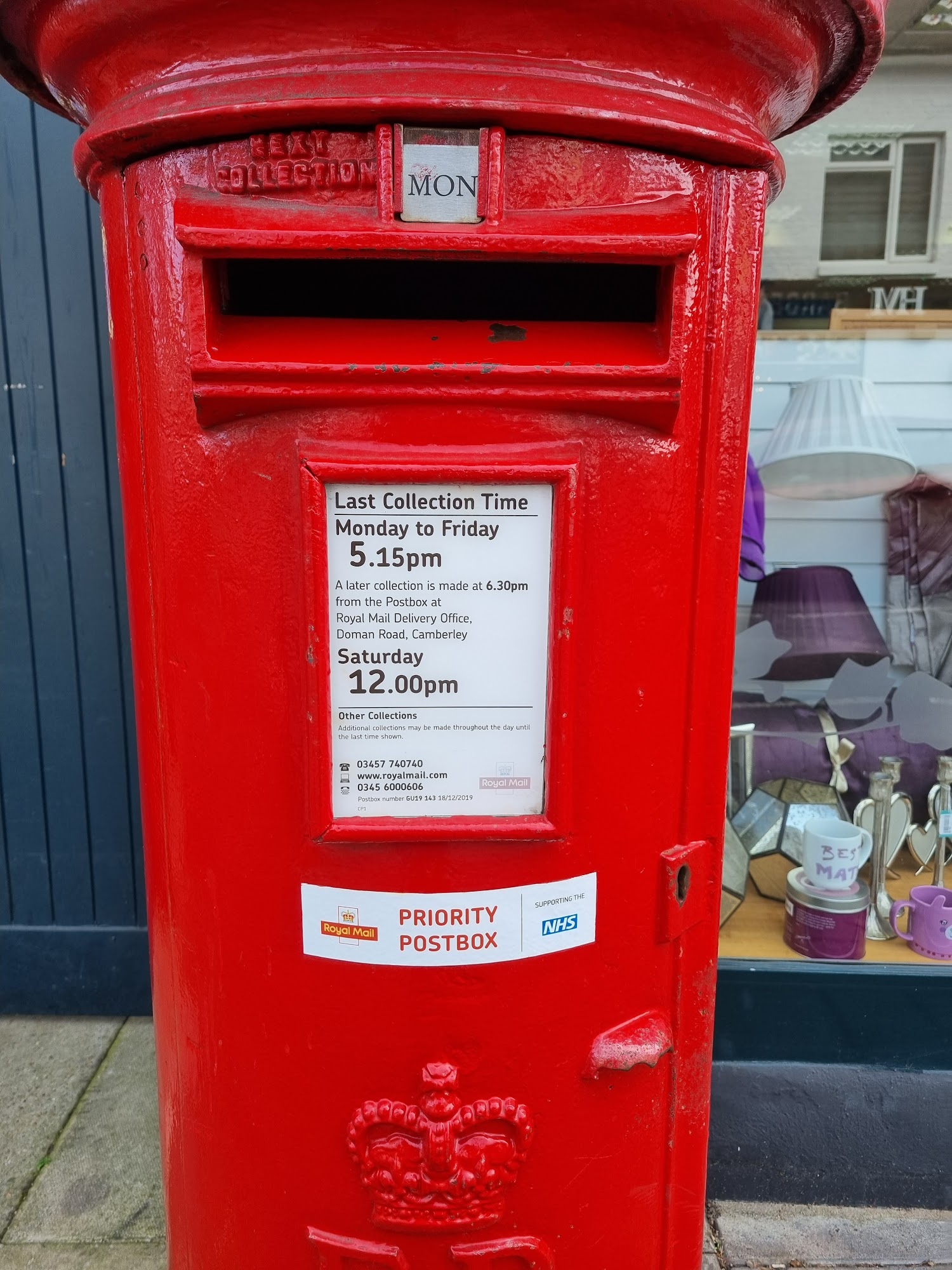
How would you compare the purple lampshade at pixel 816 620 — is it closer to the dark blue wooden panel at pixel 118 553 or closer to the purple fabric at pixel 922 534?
the purple fabric at pixel 922 534

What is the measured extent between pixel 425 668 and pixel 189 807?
355mm

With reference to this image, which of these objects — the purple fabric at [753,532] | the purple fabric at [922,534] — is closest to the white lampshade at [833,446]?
the purple fabric at [922,534]

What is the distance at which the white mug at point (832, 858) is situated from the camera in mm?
2369

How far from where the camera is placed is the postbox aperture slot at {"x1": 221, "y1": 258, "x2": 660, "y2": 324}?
47.1 inches

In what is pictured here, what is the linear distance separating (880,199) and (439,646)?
2.47m

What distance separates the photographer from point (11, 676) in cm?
255

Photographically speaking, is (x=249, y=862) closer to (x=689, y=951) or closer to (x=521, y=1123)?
(x=521, y=1123)

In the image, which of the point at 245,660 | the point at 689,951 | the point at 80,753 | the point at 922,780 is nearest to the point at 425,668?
the point at 245,660

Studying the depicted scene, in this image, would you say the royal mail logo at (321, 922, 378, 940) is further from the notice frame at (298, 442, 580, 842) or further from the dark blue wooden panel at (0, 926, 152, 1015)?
the dark blue wooden panel at (0, 926, 152, 1015)

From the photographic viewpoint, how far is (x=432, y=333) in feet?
3.22

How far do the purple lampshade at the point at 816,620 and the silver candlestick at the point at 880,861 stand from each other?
33cm

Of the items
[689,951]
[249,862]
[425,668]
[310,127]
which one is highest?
[310,127]

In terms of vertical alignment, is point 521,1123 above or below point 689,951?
below

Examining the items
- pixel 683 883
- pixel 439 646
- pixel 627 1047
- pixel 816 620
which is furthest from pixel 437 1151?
pixel 816 620
